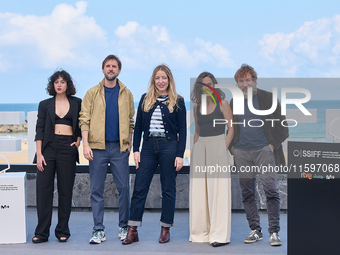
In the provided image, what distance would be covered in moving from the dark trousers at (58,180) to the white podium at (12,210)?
151 millimetres

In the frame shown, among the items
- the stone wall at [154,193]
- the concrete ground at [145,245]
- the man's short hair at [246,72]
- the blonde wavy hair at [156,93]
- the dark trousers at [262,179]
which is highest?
the man's short hair at [246,72]

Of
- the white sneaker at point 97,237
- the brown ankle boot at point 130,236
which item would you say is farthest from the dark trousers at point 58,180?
the brown ankle boot at point 130,236

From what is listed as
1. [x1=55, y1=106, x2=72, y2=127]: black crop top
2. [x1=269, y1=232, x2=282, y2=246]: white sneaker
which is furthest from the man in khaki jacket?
[x1=269, y1=232, x2=282, y2=246]: white sneaker

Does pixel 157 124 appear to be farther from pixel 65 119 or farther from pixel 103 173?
pixel 65 119

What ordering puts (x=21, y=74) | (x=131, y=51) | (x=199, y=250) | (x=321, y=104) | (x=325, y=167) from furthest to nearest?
(x=321, y=104) → (x=21, y=74) → (x=131, y=51) → (x=199, y=250) → (x=325, y=167)

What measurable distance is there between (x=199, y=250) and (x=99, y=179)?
1.12m

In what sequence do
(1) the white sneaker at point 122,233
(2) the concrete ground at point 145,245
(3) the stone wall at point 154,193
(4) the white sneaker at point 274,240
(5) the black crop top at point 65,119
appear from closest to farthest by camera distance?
(2) the concrete ground at point 145,245, (4) the white sneaker at point 274,240, (5) the black crop top at point 65,119, (1) the white sneaker at point 122,233, (3) the stone wall at point 154,193

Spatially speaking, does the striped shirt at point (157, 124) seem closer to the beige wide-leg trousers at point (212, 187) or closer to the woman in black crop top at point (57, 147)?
the beige wide-leg trousers at point (212, 187)

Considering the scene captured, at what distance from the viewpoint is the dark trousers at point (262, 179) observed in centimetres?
398

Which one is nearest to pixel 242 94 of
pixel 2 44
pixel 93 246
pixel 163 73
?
pixel 163 73

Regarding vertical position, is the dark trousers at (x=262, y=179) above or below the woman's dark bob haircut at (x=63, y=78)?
below

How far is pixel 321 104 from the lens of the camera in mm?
39750

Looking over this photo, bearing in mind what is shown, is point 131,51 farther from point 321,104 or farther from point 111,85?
point 111,85

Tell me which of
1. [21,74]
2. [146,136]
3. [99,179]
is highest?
[21,74]
